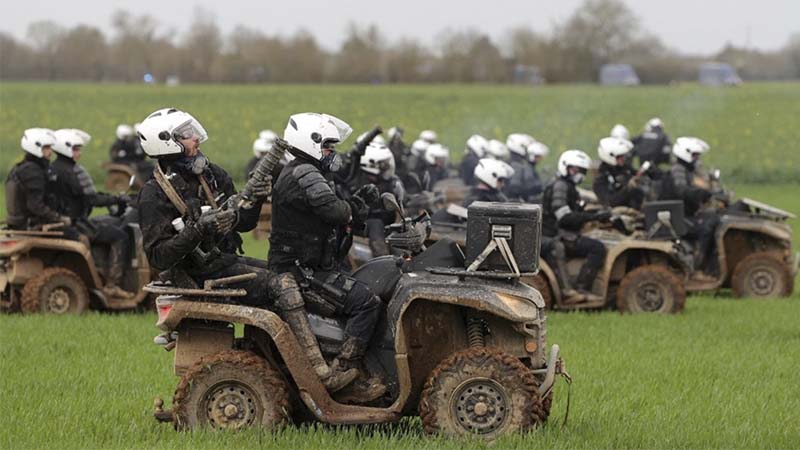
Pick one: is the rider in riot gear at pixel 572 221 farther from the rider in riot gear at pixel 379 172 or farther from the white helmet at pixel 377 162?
the white helmet at pixel 377 162

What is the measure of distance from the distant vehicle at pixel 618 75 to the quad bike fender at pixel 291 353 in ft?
214

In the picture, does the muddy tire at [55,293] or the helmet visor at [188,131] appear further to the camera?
the muddy tire at [55,293]

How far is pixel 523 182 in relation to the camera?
26.6 meters

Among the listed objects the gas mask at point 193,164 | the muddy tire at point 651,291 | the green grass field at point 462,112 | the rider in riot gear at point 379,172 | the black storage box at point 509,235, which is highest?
the gas mask at point 193,164

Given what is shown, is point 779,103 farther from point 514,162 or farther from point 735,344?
point 735,344

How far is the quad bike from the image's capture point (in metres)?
21.0

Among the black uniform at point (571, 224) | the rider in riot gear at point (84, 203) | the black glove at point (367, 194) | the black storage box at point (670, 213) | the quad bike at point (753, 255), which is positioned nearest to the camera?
the black glove at point (367, 194)

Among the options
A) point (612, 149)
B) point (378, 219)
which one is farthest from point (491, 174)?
point (612, 149)

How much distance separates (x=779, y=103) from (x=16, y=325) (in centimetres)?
5745

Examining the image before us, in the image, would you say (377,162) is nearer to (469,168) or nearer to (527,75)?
(469,168)

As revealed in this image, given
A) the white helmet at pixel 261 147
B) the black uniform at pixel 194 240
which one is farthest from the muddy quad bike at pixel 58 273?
the white helmet at pixel 261 147

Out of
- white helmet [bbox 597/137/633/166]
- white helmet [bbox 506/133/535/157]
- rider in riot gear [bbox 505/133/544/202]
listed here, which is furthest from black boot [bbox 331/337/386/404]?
white helmet [bbox 506/133/535/157]

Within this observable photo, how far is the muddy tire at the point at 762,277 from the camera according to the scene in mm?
21047

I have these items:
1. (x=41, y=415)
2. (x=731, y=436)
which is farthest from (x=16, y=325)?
(x=731, y=436)
